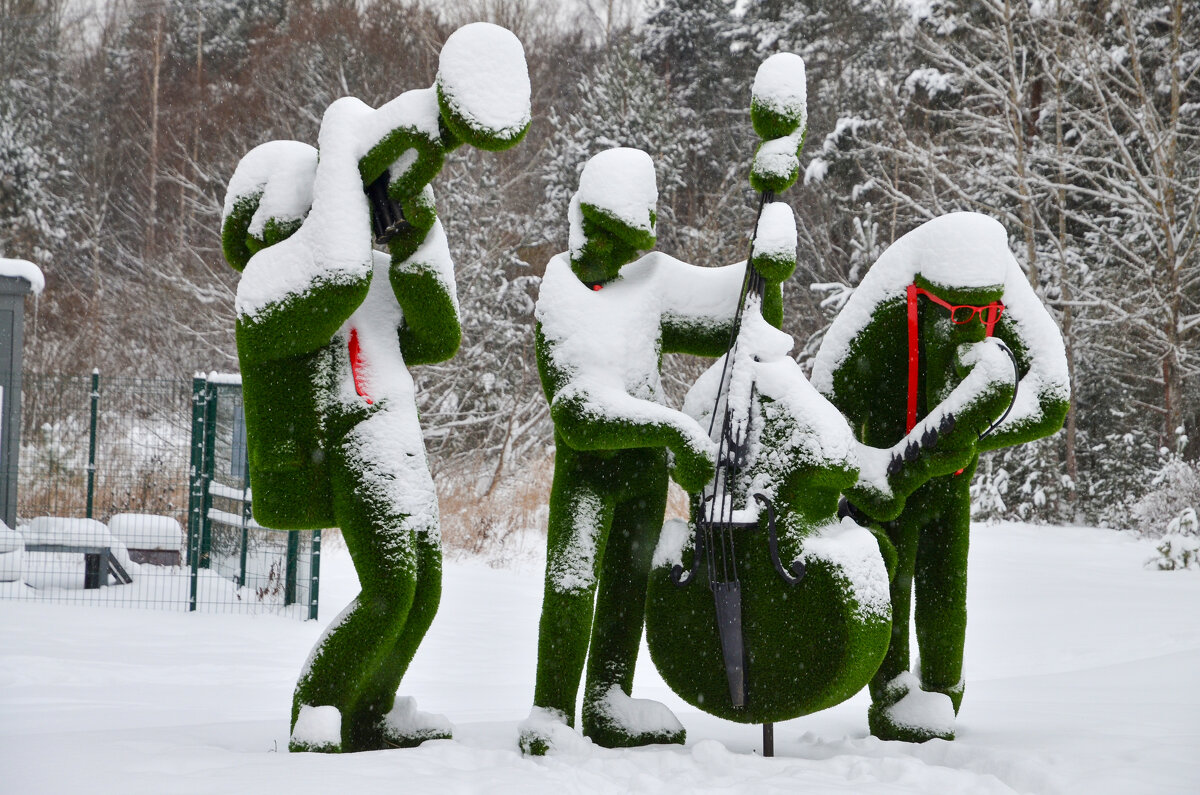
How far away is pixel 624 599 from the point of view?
3719mm

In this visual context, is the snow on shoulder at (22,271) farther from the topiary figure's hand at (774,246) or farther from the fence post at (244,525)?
the topiary figure's hand at (774,246)

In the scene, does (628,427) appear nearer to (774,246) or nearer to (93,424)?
(774,246)

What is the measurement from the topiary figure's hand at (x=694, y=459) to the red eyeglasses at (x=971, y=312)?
3.35 feet

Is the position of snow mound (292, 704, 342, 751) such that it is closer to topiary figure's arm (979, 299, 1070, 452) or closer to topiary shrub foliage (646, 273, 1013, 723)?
topiary shrub foliage (646, 273, 1013, 723)

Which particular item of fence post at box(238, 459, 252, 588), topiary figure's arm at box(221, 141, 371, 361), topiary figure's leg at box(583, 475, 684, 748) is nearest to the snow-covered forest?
fence post at box(238, 459, 252, 588)

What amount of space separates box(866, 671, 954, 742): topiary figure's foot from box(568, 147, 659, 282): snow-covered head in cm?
177

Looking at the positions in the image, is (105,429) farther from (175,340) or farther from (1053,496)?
(1053,496)

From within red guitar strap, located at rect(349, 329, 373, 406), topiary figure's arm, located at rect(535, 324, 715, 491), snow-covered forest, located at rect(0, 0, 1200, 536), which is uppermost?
snow-covered forest, located at rect(0, 0, 1200, 536)

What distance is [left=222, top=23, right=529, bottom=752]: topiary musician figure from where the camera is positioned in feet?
10.9

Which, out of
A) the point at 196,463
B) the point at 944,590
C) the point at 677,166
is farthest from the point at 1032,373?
the point at 677,166

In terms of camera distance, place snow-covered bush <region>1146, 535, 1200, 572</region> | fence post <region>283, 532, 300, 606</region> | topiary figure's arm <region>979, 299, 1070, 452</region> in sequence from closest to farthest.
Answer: topiary figure's arm <region>979, 299, 1070, 452</region>
fence post <region>283, 532, 300, 606</region>
snow-covered bush <region>1146, 535, 1200, 572</region>

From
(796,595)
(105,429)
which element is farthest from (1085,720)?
(105,429)

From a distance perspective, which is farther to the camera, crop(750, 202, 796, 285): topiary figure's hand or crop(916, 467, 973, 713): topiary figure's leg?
crop(916, 467, 973, 713): topiary figure's leg

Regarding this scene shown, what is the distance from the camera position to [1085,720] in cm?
407
